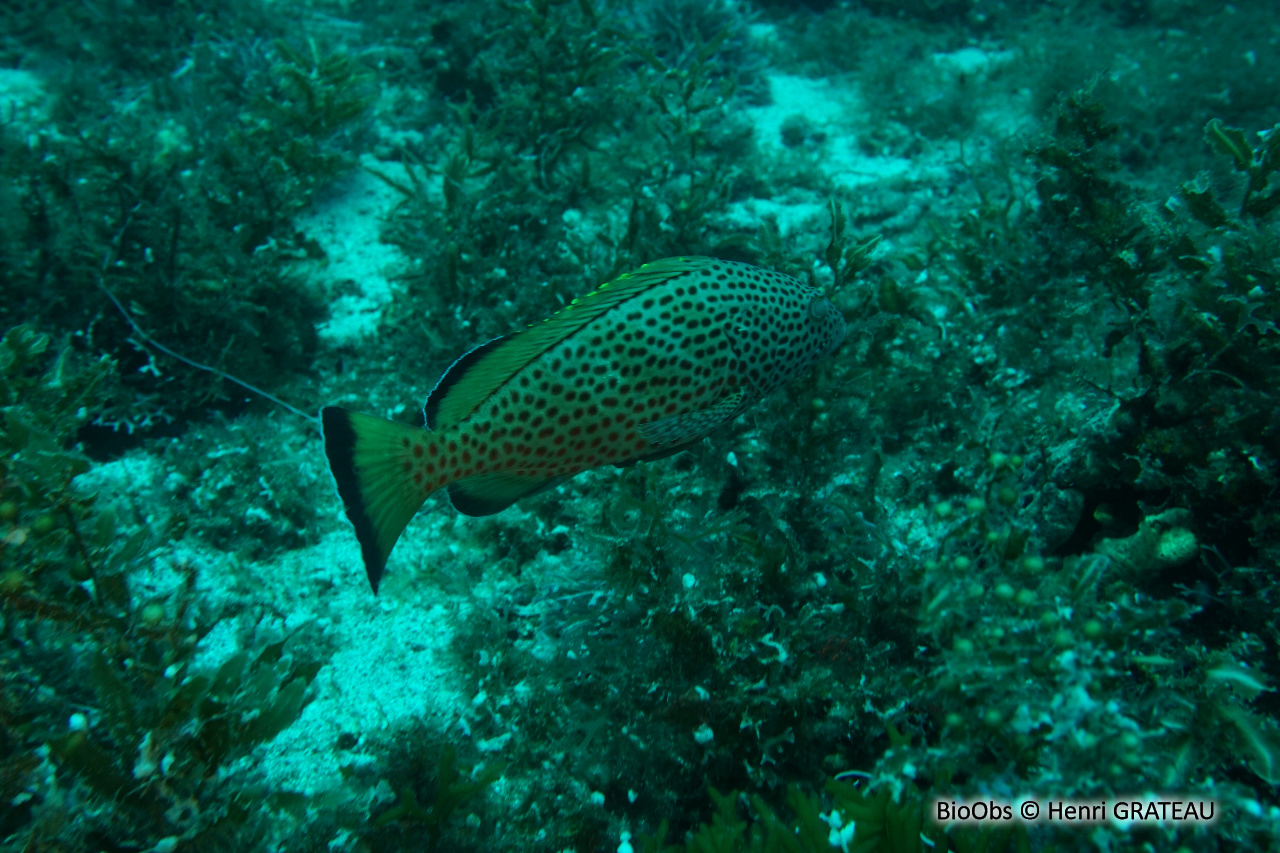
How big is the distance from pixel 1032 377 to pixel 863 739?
2.75 metres

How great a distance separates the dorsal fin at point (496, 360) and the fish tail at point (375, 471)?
5.8 inches

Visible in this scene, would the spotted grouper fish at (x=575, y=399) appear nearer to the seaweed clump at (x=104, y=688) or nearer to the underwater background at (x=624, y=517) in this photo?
the underwater background at (x=624, y=517)

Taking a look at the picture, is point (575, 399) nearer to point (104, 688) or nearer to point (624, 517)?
point (624, 517)

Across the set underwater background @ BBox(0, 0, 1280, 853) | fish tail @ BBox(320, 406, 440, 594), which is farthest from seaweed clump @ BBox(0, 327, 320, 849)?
fish tail @ BBox(320, 406, 440, 594)

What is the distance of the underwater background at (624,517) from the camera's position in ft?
8.11

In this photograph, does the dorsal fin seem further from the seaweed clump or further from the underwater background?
the seaweed clump

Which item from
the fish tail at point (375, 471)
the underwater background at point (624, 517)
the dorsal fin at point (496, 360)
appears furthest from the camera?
the dorsal fin at point (496, 360)

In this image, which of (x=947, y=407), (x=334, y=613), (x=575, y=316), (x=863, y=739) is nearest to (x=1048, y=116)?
(x=947, y=407)

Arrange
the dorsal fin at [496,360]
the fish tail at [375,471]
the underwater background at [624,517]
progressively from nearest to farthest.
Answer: the underwater background at [624,517] → the fish tail at [375,471] → the dorsal fin at [496,360]

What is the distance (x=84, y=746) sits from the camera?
250 cm

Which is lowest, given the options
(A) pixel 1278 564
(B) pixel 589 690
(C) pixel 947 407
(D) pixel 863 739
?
(B) pixel 589 690

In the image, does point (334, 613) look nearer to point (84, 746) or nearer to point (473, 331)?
point (84, 746)

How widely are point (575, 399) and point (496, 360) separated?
0.41m

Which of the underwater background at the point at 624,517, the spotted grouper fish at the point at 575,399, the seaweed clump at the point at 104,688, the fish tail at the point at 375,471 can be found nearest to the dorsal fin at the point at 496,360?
the spotted grouper fish at the point at 575,399
